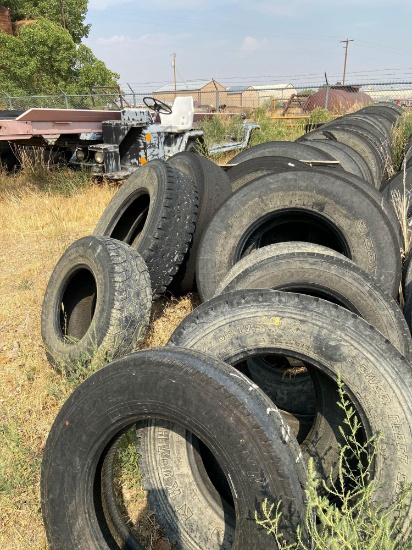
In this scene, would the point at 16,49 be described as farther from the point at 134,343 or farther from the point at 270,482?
the point at 270,482

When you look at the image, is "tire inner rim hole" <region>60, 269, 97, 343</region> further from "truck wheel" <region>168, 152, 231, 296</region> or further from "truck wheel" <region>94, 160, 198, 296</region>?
"truck wheel" <region>168, 152, 231, 296</region>

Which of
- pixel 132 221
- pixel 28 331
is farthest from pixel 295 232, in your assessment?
pixel 28 331

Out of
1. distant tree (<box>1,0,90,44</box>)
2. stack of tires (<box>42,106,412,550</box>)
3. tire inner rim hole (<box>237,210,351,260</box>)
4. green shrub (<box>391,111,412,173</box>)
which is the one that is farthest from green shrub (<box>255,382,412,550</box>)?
distant tree (<box>1,0,90,44</box>)

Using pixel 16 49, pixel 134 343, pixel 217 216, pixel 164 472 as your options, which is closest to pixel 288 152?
pixel 217 216

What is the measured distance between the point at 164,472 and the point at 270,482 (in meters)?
0.80

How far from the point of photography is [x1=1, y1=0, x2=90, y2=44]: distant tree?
32.3 metres

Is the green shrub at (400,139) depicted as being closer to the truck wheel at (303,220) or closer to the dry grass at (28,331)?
the truck wheel at (303,220)

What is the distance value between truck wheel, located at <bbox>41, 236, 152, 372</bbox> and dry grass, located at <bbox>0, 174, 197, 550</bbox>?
246 millimetres

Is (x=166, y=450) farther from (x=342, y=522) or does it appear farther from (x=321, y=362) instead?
(x=342, y=522)

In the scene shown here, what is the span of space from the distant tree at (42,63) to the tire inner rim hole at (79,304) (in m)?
23.5

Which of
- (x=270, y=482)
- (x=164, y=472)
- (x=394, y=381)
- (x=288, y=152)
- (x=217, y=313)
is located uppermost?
(x=288, y=152)

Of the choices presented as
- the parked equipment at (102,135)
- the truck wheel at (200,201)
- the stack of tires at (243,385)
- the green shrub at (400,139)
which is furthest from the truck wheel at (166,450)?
the green shrub at (400,139)

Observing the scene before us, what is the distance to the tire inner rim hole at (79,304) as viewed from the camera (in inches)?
160

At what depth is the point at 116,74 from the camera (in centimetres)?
2802
